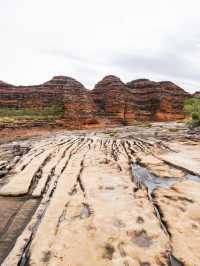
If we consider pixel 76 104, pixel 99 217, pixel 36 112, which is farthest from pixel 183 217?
pixel 36 112

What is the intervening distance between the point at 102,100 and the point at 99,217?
64.6 metres

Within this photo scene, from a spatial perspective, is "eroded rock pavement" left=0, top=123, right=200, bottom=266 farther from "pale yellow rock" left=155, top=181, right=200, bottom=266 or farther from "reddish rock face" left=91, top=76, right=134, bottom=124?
"reddish rock face" left=91, top=76, right=134, bottom=124

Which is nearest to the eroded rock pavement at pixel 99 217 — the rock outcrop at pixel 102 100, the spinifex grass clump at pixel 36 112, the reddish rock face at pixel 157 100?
the rock outcrop at pixel 102 100

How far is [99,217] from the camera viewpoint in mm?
4754

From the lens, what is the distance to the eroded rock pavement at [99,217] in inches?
138

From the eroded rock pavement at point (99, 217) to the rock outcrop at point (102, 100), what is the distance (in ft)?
162

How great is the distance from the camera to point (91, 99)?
67188 mm

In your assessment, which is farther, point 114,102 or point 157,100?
point 157,100

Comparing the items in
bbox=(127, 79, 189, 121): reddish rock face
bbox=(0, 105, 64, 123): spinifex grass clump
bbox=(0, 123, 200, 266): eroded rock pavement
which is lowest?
bbox=(0, 123, 200, 266): eroded rock pavement

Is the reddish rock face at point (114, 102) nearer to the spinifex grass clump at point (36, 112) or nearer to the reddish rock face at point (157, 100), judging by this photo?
the reddish rock face at point (157, 100)

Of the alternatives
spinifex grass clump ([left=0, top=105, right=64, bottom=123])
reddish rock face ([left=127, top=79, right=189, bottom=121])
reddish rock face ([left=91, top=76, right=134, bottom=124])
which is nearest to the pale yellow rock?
spinifex grass clump ([left=0, top=105, right=64, bottom=123])

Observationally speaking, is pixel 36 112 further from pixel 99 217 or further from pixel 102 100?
pixel 99 217

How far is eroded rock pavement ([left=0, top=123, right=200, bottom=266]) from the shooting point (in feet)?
11.5

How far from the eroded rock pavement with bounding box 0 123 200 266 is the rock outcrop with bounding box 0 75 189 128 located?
162 ft
